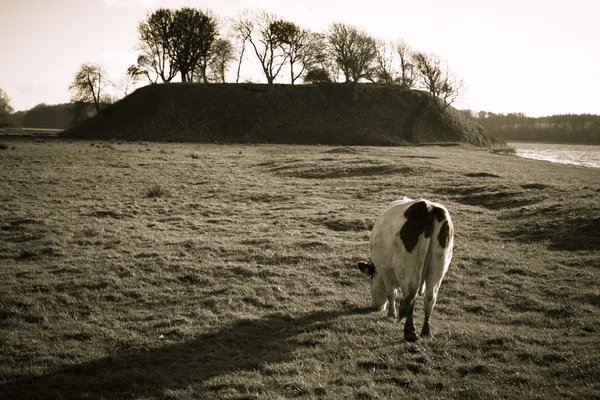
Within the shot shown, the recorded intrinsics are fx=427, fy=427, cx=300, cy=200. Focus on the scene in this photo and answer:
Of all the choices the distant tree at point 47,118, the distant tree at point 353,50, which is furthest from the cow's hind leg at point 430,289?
the distant tree at point 47,118

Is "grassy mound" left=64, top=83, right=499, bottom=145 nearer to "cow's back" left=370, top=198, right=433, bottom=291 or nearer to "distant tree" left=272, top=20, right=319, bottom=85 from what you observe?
"distant tree" left=272, top=20, right=319, bottom=85

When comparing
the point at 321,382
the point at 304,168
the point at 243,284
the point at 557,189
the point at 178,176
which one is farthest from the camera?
the point at 304,168

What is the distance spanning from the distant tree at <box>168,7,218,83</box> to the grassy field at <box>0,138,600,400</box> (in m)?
65.1

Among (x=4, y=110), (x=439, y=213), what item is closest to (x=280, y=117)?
(x=439, y=213)

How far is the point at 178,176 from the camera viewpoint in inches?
1041

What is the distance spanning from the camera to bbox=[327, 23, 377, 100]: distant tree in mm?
76000

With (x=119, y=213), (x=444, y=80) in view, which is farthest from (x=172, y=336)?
(x=444, y=80)

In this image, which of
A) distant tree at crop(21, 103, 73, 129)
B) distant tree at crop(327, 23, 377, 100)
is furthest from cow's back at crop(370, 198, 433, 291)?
distant tree at crop(21, 103, 73, 129)

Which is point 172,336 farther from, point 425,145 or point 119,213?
point 425,145

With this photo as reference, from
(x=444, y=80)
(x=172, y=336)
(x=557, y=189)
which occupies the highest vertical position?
(x=444, y=80)

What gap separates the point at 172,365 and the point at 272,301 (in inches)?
119

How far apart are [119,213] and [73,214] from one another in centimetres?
171

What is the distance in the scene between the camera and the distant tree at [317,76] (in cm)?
8212

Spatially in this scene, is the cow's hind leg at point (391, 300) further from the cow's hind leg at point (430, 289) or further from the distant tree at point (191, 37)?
the distant tree at point (191, 37)
